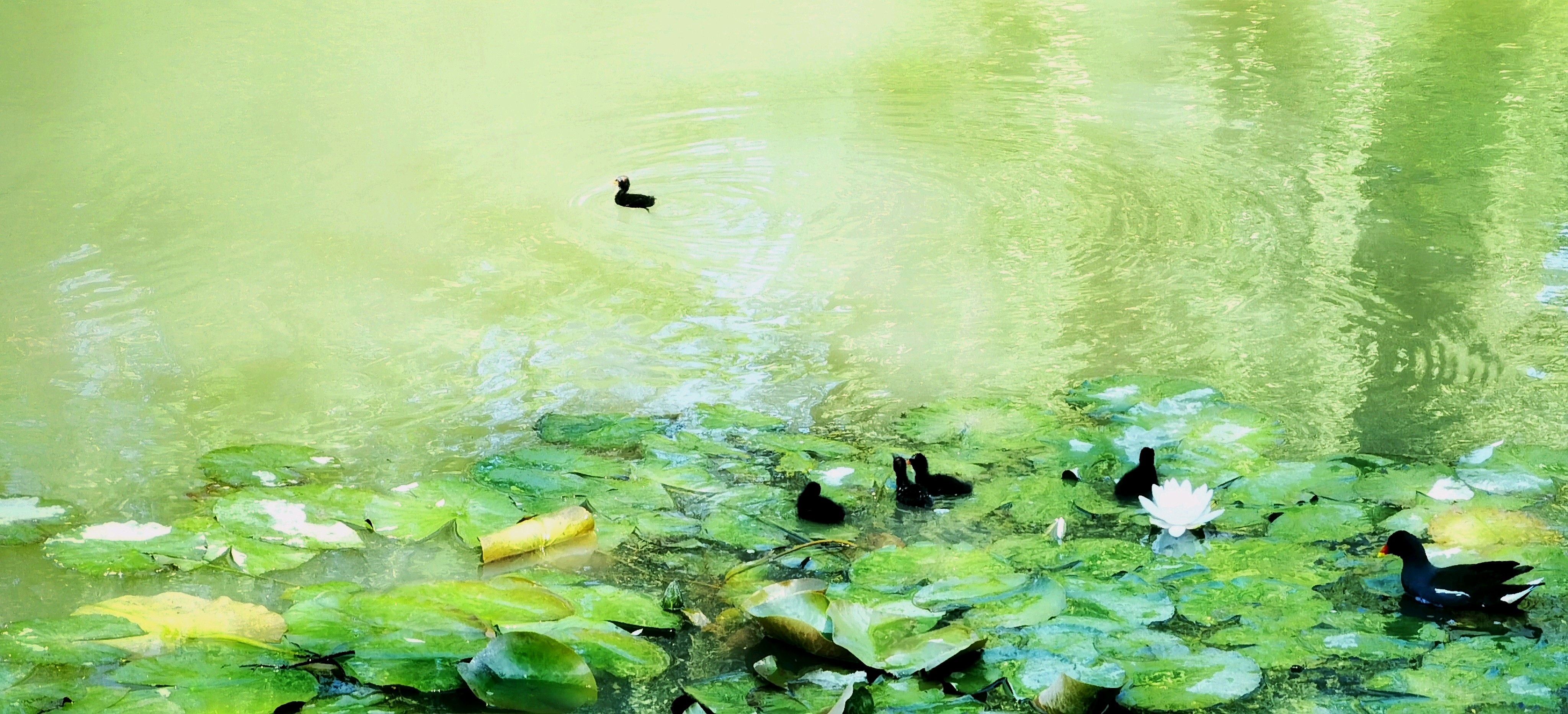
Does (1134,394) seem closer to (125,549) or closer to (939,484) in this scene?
(939,484)

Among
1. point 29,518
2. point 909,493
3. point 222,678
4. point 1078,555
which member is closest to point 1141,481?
point 1078,555

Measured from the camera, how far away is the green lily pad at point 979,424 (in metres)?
2.68

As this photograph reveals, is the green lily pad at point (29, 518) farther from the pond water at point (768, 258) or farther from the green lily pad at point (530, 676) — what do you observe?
the green lily pad at point (530, 676)

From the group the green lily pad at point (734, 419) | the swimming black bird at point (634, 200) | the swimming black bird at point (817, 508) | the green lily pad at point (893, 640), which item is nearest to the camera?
the green lily pad at point (893, 640)

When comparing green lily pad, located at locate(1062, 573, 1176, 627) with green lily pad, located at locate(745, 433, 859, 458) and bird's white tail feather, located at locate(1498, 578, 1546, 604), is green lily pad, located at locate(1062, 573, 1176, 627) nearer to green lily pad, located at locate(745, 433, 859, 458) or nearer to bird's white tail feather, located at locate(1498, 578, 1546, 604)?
bird's white tail feather, located at locate(1498, 578, 1546, 604)

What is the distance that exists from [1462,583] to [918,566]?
0.85 m

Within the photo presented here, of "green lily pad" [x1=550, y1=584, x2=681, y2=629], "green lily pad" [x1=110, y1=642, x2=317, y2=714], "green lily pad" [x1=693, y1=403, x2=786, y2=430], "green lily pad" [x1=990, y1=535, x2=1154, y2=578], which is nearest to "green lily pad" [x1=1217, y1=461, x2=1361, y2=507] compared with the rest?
"green lily pad" [x1=990, y1=535, x2=1154, y2=578]

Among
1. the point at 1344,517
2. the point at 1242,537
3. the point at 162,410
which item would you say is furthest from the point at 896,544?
the point at 162,410

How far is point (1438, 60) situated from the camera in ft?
21.7

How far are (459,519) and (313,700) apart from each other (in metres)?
0.65

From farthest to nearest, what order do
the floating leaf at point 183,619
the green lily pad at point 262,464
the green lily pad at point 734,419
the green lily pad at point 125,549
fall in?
the green lily pad at point 734,419 < the green lily pad at point 262,464 < the green lily pad at point 125,549 < the floating leaf at point 183,619

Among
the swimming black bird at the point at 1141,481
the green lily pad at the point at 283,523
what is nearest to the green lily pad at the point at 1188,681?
the swimming black bird at the point at 1141,481

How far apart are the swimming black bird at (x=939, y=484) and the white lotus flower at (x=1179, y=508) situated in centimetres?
34

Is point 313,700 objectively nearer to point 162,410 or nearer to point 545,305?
point 162,410
